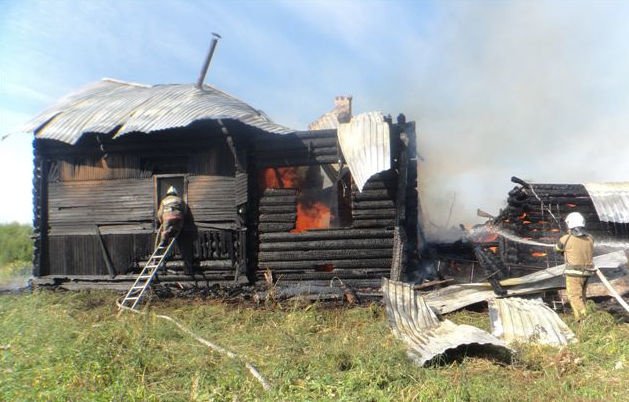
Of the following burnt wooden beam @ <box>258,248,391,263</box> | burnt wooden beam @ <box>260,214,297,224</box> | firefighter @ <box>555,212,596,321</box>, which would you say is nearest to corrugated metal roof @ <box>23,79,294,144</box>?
burnt wooden beam @ <box>260,214,297,224</box>

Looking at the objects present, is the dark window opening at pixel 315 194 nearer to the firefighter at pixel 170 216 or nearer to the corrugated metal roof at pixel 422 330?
the firefighter at pixel 170 216

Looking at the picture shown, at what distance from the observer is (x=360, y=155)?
9.68 meters

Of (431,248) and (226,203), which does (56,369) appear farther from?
(431,248)

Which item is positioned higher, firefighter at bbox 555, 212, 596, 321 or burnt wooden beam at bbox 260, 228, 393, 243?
burnt wooden beam at bbox 260, 228, 393, 243

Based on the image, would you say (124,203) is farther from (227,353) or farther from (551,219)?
(551,219)

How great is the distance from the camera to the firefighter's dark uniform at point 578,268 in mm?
8414

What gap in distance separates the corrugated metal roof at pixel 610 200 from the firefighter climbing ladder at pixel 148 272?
10.0 metres

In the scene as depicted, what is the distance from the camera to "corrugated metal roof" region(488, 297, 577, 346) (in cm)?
696

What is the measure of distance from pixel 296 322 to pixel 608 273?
6392 mm

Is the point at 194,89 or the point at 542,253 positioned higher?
the point at 194,89

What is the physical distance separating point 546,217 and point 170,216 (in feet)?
29.3

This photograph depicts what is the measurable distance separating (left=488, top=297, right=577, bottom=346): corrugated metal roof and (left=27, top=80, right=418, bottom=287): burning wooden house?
8.42 ft

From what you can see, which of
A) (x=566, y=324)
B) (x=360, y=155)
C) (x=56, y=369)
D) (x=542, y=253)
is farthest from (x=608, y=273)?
(x=56, y=369)

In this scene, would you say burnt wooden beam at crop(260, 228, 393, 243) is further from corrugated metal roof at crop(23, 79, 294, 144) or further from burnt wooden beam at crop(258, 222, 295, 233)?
corrugated metal roof at crop(23, 79, 294, 144)
